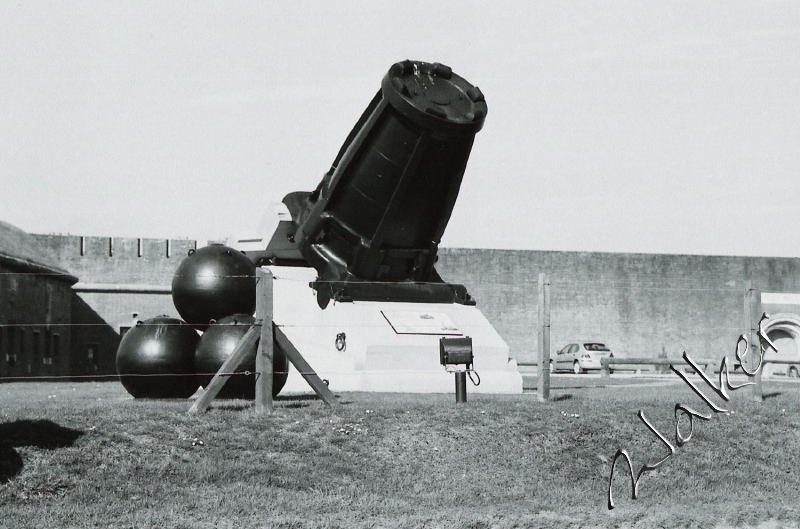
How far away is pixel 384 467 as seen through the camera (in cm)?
990

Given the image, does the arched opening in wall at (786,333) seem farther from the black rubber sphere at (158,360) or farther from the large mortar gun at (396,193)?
the black rubber sphere at (158,360)

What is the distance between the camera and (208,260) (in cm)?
1466

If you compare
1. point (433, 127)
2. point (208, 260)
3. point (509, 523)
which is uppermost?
point (433, 127)

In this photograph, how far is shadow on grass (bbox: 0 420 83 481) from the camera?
8648mm

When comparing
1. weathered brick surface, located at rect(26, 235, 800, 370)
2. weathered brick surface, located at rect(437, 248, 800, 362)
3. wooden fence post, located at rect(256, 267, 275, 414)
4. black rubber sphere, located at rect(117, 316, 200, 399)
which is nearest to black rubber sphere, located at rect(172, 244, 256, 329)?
black rubber sphere, located at rect(117, 316, 200, 399)

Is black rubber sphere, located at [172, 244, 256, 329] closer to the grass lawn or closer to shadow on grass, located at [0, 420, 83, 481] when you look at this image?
the grass lawn

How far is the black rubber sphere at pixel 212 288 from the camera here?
1436 centimetres

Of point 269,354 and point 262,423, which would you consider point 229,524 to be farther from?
point 269,354

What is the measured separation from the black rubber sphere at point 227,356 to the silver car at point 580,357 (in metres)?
22.9

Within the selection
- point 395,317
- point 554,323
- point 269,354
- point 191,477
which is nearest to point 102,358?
point 554,323

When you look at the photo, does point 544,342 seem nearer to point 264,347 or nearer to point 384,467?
point 264,347

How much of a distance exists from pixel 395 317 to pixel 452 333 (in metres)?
0.82

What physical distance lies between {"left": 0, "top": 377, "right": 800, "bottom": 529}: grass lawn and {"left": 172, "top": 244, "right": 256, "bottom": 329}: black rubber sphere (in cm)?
233

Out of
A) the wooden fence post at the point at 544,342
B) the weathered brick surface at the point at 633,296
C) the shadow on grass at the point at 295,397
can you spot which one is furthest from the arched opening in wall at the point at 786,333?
the shadow on grass at the point at 295,397
